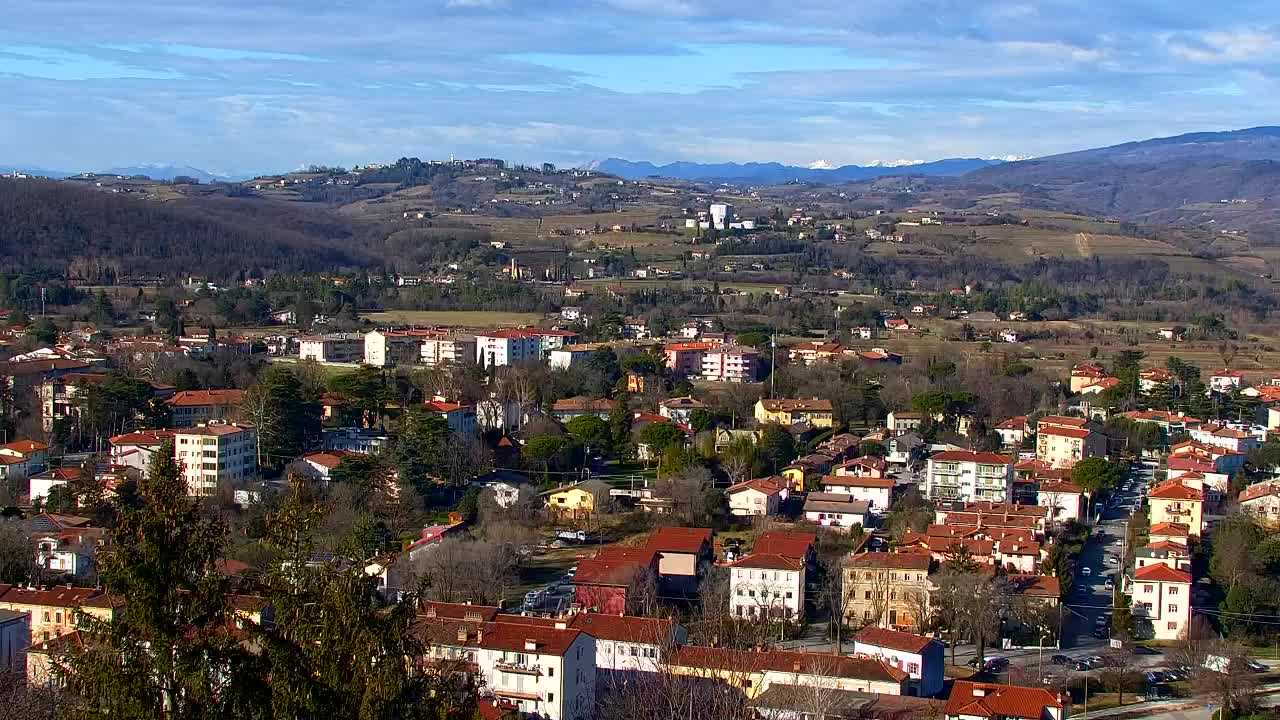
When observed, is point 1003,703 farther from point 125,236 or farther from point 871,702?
point 125,236

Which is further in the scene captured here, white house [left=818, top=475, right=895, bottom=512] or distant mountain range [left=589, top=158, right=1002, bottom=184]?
distant mountain range [left=589, top=158, right=1002, bottom=184]

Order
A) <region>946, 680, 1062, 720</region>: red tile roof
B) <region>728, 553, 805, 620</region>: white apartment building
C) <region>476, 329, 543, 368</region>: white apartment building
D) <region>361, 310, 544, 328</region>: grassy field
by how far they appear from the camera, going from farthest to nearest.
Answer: <region>361, 310, 544, 328</region>: grassy field → <region>476, 329, 543, 368</region>: white apartment building → <region>728, 553, 805, 620</region>: white apartment building → <region>946, 680, 1062, 720</region>: red tile roof

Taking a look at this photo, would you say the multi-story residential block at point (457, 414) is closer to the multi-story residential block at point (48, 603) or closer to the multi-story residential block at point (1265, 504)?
the multi-story residential block at point (48, 603)

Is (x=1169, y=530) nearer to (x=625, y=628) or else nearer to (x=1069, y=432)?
(x=1069, y=432)

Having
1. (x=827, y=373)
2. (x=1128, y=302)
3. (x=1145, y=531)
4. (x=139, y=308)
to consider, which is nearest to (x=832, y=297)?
(x=1128, y=302)

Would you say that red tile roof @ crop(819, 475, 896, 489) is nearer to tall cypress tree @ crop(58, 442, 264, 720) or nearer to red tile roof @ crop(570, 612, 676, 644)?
red tile roof @ crop(570, 612, 676, 644)

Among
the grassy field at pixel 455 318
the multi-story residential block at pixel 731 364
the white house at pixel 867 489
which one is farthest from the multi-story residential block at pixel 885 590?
the grassy field at pixel 455 318

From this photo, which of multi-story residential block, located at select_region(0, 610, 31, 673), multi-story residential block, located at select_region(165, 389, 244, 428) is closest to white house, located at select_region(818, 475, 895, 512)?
multi-story residential block, located at select_region(165, 389, 244, 428)
